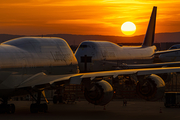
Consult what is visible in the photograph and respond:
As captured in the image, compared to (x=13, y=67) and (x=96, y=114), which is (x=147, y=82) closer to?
(x=96, y=114)

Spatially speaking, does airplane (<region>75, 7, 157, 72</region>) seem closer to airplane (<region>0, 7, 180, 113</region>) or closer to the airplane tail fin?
the airplane tail fin

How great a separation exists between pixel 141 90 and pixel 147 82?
718 mm

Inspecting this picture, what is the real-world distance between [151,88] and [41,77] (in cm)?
793

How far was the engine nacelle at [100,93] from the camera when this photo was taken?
926 inches

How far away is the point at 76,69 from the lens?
3072cm

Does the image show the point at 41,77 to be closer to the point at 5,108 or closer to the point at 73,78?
the point at 5,108

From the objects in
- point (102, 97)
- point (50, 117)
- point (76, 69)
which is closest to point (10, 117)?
point (50, 117)

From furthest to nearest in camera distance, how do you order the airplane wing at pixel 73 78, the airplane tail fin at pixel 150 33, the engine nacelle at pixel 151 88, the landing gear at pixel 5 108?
1. the airplane tail fin at pixel 150 33
2. the landing gear at pixel 5 108
3. the engine nacelle at pixel 151 88
4. the airplane wing at pixel 73 78

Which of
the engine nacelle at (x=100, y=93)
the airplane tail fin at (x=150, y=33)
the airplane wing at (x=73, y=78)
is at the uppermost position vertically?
the airplane tail fin at (x=150, y=33)

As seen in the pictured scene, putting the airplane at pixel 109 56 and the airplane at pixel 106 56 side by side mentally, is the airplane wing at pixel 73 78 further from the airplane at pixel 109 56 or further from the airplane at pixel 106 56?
the airplane at pixel 106 56

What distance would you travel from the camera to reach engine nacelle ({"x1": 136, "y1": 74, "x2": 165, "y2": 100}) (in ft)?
79.5

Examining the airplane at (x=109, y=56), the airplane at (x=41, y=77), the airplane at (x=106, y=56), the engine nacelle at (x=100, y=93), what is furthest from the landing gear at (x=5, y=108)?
the airplane at (x=106, y=56)

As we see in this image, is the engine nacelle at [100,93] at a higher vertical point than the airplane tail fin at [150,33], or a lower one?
lower

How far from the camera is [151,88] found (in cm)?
2445
